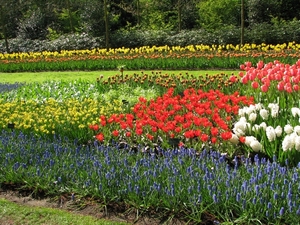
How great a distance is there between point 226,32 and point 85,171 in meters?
15.7

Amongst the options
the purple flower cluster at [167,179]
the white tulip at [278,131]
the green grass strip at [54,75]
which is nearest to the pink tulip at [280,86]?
the white tulip at [278,131]

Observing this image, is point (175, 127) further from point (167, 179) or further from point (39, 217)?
point (39, 217)

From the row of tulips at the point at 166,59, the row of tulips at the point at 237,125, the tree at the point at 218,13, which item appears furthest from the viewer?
the tree at the point at 218,13

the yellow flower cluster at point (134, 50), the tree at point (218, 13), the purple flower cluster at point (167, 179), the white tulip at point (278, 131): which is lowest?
the purple flower cluster at point (167, 179)

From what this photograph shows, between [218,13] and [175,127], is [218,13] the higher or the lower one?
the higher one

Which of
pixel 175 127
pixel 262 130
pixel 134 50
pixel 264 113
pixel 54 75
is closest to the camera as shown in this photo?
pixel 262 130

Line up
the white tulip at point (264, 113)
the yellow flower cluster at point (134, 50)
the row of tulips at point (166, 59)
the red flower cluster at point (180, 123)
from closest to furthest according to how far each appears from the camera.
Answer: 1. the red flower cluster at point (180, 123)
2. the white tulip at point (264, 113)
3. the row of tulips at point (166, 59)
4. the yellow flower cluster at point (134, 50)

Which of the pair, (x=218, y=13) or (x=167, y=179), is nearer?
(x=167, y=179)

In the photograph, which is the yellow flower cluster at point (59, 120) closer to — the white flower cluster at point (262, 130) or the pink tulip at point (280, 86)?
the white flower cluster at point (262, 130)

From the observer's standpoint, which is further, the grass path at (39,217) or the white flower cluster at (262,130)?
the white flower cluster at (262,130)

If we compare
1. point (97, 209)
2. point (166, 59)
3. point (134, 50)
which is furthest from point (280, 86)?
point (134, 50)

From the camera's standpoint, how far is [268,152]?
4492mm

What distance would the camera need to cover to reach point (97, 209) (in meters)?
3.97

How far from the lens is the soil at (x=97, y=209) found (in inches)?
144
